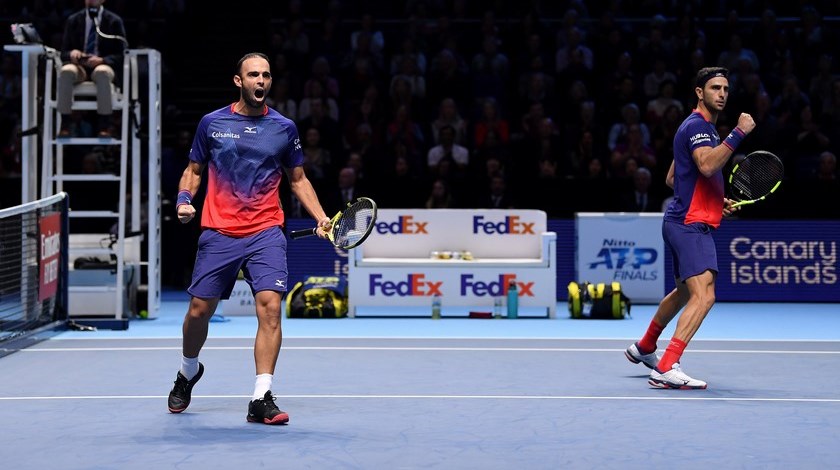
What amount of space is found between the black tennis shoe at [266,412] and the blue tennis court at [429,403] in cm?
6

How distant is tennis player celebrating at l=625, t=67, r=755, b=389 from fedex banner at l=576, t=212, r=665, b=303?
583 centimetres

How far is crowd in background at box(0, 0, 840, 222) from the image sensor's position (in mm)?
14539

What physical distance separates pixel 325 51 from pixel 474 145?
3103 millimetres

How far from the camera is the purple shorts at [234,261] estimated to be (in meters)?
6.57

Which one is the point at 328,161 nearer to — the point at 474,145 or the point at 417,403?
the point at 474,145

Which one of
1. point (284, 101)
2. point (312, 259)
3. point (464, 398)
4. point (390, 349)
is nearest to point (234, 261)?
point (464, 398)

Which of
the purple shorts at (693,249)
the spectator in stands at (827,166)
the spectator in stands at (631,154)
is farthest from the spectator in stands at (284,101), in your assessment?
the purple shorts at (693,249)

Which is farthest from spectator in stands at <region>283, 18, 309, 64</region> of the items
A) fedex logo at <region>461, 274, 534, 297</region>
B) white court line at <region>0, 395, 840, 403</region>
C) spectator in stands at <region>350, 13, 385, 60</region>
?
white court line at <region>0, 395, 840, 403</region>

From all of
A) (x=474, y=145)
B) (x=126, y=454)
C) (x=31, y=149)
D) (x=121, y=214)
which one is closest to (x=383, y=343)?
(x=121, y=214)

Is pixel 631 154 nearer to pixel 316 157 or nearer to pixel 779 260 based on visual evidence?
pixel 779 260

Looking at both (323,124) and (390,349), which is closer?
(390,349)

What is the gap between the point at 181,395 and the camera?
6.77 m

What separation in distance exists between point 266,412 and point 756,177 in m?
3.58

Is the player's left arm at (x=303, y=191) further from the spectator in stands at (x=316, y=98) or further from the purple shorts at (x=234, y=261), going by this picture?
the spectator in stands at (x=316, y=98)
